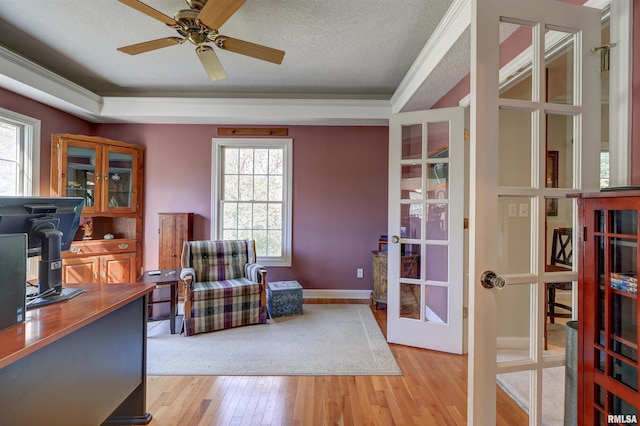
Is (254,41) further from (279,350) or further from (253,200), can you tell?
(279,350)

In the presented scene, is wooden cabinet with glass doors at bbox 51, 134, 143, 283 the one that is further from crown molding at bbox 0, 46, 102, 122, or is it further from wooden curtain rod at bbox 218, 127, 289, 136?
wooden curtain rod at bbox 218, 127, 289, 136

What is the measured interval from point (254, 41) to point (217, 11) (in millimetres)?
1015

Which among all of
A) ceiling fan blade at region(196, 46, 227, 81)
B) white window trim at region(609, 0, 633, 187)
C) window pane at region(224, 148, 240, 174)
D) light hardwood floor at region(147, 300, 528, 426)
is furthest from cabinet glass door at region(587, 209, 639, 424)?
window pane at region(224, 148, 240, 174)

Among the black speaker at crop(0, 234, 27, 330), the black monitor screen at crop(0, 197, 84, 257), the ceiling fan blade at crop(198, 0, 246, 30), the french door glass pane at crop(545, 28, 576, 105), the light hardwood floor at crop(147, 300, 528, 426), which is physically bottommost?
the light hardwood floor at crop(147, 300, 528, 426)

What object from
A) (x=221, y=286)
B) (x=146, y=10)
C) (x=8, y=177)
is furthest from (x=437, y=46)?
(x=8, y=177)

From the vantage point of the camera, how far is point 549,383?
4.83 ft

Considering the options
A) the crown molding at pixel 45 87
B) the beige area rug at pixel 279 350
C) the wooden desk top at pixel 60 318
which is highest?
the crown molding at pixel 45 87

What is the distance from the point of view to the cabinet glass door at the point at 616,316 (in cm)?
91

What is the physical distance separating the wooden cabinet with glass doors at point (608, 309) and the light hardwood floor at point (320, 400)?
3.19 ft

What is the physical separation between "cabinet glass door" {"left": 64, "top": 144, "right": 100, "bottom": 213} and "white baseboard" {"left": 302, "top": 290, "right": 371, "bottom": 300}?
297cm

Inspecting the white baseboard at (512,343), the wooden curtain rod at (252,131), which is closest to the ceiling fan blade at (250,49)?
the wooden curtain rod at (252,131)

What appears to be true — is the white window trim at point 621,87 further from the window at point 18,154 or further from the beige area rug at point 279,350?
the window at point 18,154

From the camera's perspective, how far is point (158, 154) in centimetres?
411

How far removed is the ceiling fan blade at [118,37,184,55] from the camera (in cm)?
202
